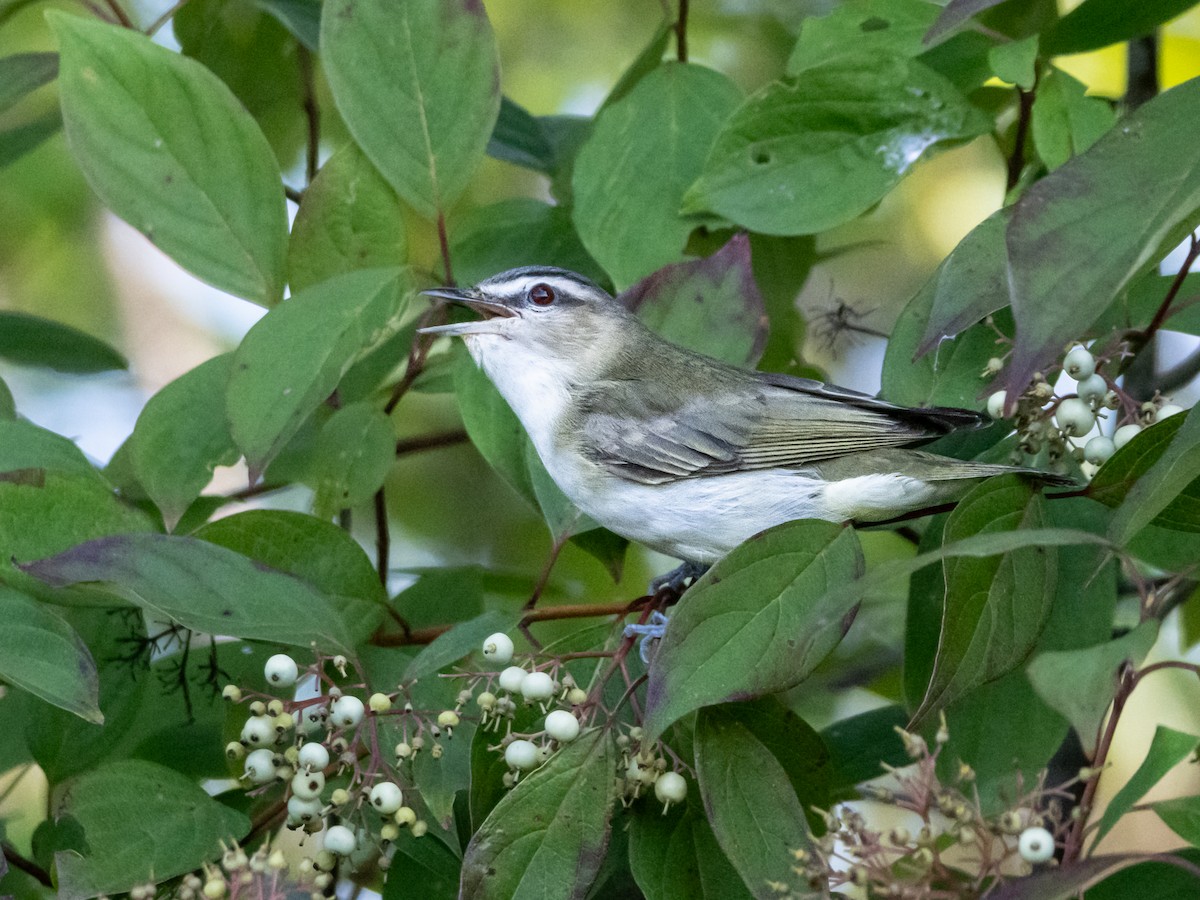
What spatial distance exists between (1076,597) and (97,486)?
1700 mm

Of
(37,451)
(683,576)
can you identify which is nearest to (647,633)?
(683,576)

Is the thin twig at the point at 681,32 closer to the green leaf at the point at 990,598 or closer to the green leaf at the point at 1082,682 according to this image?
the green leaf at the point at 990,598

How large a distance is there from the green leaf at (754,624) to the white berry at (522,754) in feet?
1.03

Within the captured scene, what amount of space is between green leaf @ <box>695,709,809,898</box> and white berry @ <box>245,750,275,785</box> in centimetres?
65

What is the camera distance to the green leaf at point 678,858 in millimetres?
1886

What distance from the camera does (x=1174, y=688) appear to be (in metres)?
3.72

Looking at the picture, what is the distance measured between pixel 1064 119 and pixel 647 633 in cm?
129

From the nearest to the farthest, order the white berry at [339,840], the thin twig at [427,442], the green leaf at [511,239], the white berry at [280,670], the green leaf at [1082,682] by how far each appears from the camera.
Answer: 1. the green leaf at [1082,682]
2. the white berry at [339,840]
3. the white berry at [280,670]
4. the green leaf at [511,239]
5. the thin twig at [427,442]

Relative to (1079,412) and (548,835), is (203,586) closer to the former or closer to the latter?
(548,835)

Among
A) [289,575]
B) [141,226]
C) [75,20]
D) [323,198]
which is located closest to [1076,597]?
[289,575]

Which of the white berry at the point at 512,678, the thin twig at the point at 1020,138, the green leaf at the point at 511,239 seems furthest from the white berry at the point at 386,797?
the thin twig at the point at 1020,138

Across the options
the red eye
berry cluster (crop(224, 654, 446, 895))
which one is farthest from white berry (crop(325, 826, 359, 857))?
the red eye

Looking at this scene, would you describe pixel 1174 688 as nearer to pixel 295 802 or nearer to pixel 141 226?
pixel 295 802

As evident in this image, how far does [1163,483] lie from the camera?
→ 4.88 feet
